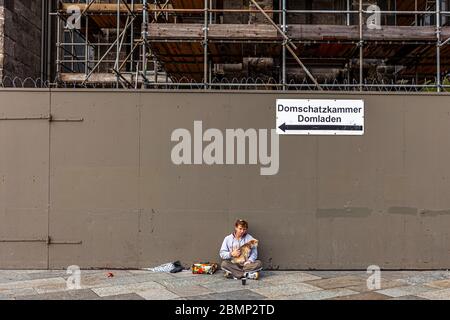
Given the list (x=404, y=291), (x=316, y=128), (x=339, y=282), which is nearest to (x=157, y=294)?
(x=339, y=282)

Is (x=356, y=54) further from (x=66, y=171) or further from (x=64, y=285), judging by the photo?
(x=64, y=285)

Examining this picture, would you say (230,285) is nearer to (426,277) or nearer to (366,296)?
(366,296)

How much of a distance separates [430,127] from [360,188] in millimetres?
1650

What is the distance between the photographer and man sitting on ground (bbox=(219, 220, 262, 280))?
8156 mm

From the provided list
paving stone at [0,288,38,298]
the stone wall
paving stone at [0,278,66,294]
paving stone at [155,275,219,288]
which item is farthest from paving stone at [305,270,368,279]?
the stone wall

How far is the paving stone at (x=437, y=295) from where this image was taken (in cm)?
701

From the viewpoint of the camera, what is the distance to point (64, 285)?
7.70 meters

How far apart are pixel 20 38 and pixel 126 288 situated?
8.17m

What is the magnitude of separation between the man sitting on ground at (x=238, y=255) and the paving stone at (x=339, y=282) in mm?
924

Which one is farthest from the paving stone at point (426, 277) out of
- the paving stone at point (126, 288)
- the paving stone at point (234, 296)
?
the paving stone at point (126, 288)

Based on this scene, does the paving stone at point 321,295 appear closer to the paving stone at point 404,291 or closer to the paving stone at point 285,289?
the paving stone at point 285,289

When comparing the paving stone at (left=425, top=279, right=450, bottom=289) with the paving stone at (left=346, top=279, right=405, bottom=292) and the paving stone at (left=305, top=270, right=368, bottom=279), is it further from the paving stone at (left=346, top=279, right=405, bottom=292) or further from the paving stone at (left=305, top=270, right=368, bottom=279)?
the paving stone at (left=305, top=270, right=368, bottom=279)

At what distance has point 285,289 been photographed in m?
7.49

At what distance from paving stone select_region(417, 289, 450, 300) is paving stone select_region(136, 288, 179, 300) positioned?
3.49 metres
